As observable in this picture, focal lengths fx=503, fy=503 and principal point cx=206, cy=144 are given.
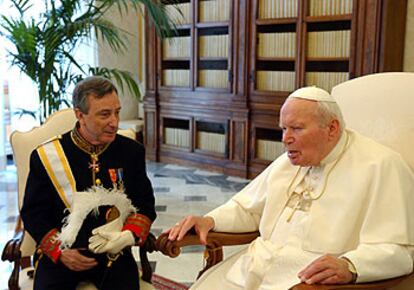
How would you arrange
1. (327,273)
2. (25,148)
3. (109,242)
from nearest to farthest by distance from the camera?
(327,273) < (109,242) < (25,148)

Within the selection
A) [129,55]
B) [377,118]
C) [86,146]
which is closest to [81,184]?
[86,146]

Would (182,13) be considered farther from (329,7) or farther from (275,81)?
(329,7)

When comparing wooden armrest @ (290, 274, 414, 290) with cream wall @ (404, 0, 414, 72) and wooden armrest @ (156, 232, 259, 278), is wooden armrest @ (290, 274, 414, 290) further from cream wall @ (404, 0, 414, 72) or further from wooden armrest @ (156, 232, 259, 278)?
cream wall @ (404, 0, 414, 72)

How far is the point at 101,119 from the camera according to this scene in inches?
72.1

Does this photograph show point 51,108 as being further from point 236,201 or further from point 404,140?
point 404,140

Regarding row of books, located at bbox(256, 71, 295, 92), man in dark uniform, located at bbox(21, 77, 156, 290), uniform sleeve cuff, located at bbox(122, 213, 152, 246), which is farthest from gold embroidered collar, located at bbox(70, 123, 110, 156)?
row of books, located at bbox(256, 71, 295, 92)

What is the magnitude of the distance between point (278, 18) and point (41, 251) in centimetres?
366

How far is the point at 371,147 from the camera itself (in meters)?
1.75

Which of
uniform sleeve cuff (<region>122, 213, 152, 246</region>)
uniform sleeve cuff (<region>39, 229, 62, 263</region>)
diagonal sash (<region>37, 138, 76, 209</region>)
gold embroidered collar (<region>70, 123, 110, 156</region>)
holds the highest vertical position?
gold embroidered collar (<region>70, 123, 110, 156</region>)

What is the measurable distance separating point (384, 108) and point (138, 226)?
1.04 meters

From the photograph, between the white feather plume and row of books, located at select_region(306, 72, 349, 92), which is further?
row of books, located at select_region(306, 72, 349, 92)

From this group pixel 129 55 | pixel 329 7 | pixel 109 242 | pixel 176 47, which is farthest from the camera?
pixel 129 55

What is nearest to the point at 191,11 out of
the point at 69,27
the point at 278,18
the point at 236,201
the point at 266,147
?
the point at 278,18

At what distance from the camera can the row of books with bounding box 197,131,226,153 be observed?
550 cm
